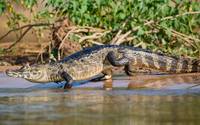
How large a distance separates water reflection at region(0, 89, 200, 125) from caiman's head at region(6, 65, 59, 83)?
58cm

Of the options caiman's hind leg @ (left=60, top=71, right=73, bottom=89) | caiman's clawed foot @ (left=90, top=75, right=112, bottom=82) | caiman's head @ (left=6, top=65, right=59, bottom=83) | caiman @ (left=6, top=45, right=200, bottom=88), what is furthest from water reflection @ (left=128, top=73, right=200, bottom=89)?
caiman's head @ (left=6, top=65, right=59, bottom=83)

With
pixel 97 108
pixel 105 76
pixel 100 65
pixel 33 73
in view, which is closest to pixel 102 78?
pixel 105 76

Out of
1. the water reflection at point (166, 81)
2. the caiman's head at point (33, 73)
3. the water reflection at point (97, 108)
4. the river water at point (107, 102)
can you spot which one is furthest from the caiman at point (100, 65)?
the water reflection at point (97, 108)

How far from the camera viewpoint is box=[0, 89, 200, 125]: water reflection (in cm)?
595

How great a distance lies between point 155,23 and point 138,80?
2.28 m

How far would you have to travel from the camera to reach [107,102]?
283 inches

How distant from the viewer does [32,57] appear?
41.2ft

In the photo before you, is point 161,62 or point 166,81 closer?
point 166,81

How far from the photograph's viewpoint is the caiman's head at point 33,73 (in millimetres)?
8734

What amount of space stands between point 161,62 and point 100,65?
88 centimetres

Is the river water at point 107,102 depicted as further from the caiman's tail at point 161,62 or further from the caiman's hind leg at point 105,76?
the caiman's tail at point 161,62

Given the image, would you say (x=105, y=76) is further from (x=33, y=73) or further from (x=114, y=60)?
(x=33, y=73)

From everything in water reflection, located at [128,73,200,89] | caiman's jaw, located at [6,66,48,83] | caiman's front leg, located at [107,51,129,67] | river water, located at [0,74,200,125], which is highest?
caiman's front leg, located at [107,51,129,67]

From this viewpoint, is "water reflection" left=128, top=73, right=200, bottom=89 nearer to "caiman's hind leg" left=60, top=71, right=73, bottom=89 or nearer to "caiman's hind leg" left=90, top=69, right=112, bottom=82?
"caiman's hind leg" left=90, top=69, right=112, bottom=82
